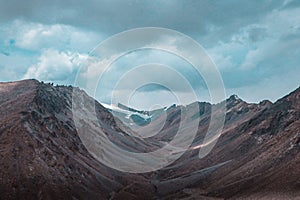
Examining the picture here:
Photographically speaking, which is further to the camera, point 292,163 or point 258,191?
point 292,163

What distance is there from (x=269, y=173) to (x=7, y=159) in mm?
Answer: 129496

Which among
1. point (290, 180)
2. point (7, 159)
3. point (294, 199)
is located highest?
point (7, 159)

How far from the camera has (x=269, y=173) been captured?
19875cm

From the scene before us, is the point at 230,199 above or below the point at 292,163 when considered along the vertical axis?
below

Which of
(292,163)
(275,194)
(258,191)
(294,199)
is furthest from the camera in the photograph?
(292,163)

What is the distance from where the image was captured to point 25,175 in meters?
189

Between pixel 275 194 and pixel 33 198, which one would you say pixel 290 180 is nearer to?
pixel 275 194

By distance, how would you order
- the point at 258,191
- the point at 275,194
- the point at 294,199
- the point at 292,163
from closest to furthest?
the point at 294,199 < the point at 275,194 < the point at 258,191 < the point at 292,163

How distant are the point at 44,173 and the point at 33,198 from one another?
25.4 meters

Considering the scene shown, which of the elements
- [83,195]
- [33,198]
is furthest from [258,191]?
[33,198]

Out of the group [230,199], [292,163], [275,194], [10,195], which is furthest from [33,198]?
[292,163]

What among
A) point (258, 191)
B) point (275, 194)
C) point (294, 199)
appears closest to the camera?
point (294, 199)

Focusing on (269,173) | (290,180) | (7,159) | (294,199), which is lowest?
(294,199)

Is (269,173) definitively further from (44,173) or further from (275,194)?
(44,173)
